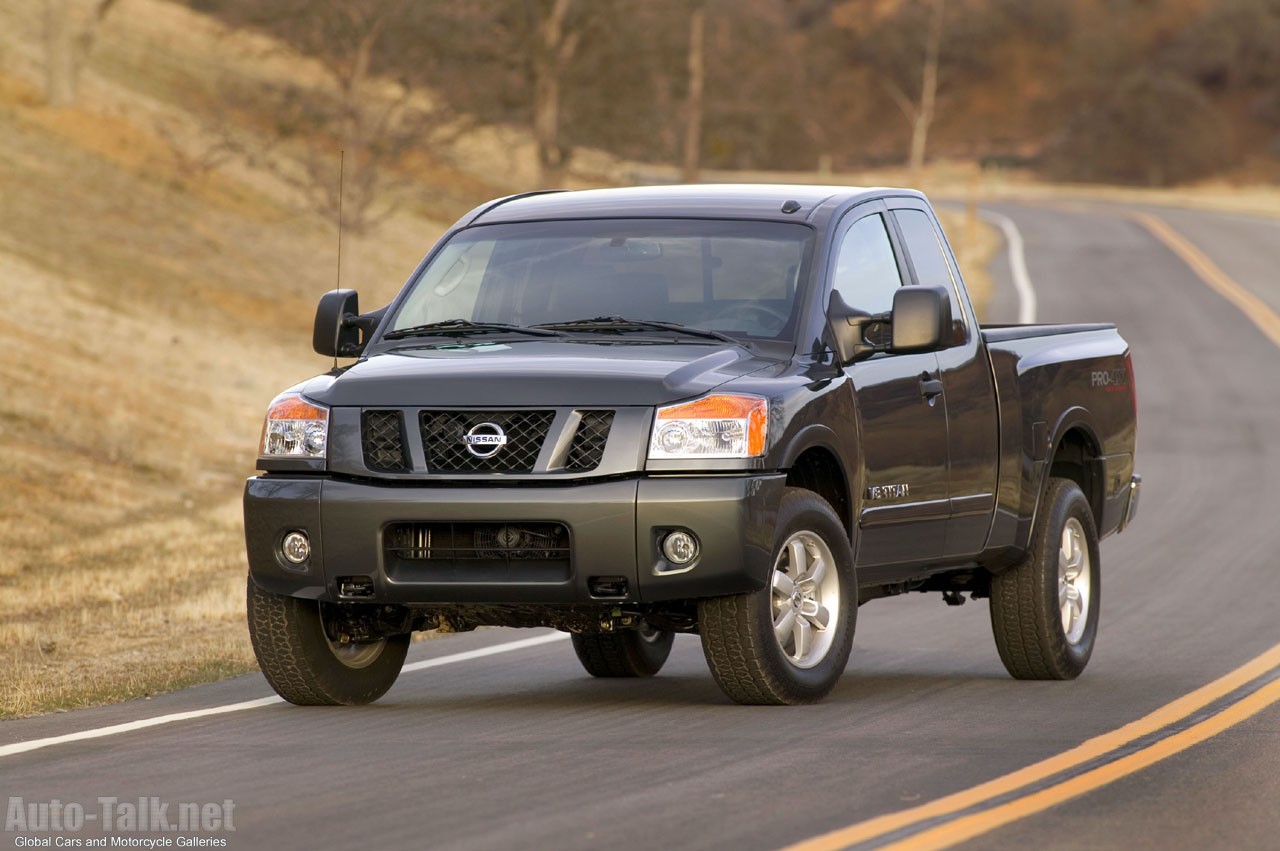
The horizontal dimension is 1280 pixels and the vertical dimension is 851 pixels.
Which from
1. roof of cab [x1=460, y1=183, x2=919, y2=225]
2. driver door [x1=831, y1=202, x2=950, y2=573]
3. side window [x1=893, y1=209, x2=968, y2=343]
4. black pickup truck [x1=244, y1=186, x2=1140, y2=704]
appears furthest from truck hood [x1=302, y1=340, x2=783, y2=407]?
side window [x1=893, y1=209, x2=968, y2=343]

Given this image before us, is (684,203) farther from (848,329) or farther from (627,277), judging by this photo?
(848,329)

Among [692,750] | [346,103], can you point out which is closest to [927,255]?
[692,750]

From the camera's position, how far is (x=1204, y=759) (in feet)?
25.8

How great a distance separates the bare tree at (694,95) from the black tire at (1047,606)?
44.3m

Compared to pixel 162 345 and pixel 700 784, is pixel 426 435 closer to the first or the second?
pixel 700 784

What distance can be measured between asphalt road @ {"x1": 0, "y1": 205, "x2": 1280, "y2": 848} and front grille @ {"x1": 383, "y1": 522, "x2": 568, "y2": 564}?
662 mm

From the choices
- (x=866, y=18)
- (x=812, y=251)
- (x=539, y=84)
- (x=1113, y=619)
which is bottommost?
(x=1113, y=619)

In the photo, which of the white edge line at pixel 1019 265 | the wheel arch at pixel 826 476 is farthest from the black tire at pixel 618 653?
the white edge line at pixel 1019 265

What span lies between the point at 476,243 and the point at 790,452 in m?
2.14

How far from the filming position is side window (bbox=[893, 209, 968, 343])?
1034cm

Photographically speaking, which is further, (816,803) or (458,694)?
(458,694)

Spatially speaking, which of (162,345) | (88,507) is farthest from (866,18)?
(88,507)

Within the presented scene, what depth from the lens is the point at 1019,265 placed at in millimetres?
46375

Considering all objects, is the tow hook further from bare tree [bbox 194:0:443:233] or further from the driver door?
bare tree [bbox 194:0:443:233]
